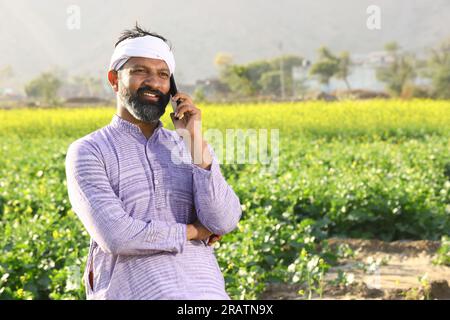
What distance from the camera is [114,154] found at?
201cm

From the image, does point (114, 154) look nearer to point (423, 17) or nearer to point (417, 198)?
point (417, 198)

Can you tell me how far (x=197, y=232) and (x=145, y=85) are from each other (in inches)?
17.4

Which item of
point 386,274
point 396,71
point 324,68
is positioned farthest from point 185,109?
point 324,68

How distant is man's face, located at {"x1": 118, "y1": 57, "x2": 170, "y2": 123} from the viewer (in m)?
2.02

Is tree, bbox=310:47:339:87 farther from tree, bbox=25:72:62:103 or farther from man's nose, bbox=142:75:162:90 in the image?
man's nose, bbox=142:75:162:90

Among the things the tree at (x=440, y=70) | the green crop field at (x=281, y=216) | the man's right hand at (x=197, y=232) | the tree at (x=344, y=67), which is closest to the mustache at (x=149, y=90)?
the man's right hand at (x=197, y=232)

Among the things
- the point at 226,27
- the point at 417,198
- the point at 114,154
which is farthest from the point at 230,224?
the point at 226,27

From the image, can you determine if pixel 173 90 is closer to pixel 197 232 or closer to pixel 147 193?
pixel 147 193

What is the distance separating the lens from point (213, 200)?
6.48ft

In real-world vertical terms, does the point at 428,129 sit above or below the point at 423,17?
below

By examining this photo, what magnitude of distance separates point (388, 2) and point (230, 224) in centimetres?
4740

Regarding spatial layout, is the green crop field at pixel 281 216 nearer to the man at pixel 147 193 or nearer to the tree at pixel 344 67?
the man at pixel 147 193

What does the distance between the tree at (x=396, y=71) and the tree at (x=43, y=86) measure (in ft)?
42.3

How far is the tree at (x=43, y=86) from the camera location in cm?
2816
